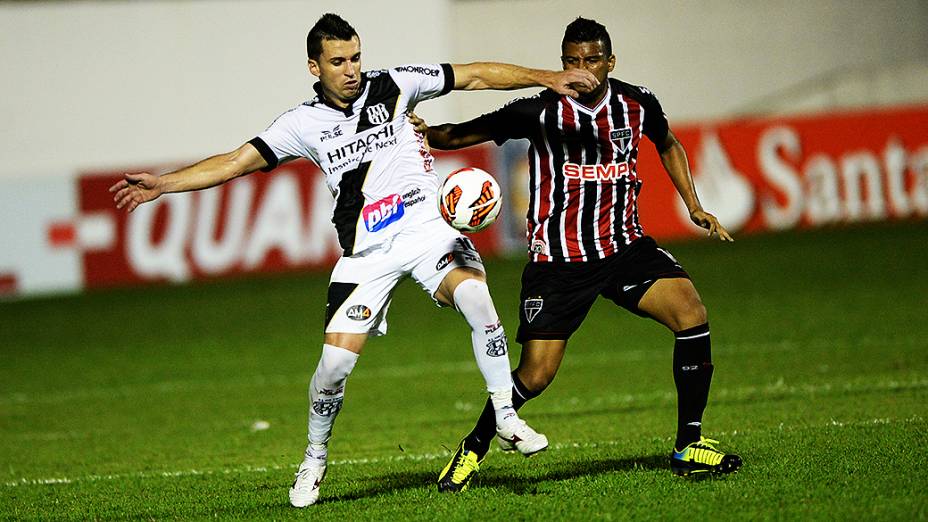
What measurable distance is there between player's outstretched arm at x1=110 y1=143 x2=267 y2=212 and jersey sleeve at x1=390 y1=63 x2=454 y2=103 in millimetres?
848

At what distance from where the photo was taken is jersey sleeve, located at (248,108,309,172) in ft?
22.0

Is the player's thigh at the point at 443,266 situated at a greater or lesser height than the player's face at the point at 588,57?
lesser

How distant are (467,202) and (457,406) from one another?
12.9ft

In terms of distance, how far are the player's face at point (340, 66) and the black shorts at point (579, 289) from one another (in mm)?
1441

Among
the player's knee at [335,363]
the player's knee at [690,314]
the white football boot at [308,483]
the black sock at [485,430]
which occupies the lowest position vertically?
the white football boot at [308,483]

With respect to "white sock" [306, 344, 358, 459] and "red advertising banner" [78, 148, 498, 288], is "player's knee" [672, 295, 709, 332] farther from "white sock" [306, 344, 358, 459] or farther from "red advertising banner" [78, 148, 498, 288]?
"red advertising banner" [78, 148, 498, 288]

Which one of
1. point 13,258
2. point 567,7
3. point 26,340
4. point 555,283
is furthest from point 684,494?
point 567,7

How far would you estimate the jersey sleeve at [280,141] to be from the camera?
6711mm

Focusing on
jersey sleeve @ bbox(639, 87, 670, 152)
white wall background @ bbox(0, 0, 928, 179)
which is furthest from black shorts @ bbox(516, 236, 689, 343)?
white wall background @ bbox(0, 0, 928, 179)

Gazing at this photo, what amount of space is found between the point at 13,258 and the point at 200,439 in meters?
11.7

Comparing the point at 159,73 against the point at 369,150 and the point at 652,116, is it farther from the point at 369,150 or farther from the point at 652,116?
the point at 652,116

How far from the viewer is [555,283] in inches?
272

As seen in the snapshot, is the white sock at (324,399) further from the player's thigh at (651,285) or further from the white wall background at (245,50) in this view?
the white wall background at (245,50)

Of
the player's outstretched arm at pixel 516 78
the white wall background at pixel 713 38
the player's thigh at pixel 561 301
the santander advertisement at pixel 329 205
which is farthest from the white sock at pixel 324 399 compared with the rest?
the white wall background at pixel 713 38
